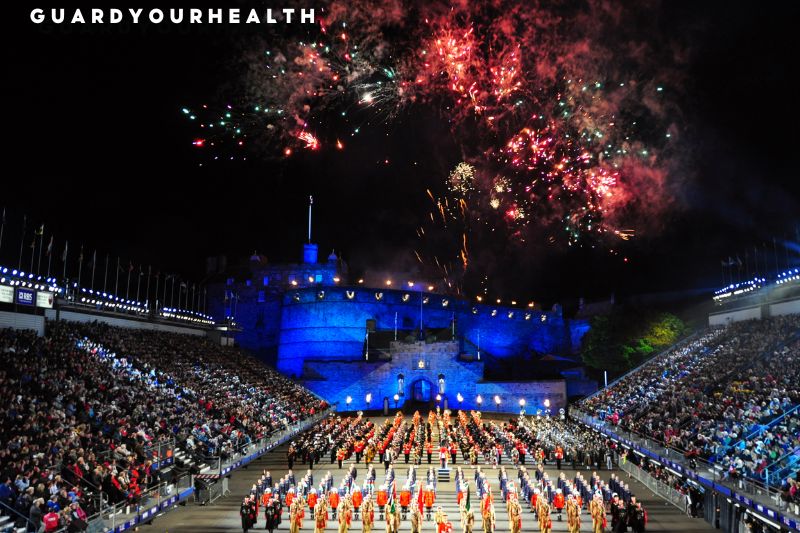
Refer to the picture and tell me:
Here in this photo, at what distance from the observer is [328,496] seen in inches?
886

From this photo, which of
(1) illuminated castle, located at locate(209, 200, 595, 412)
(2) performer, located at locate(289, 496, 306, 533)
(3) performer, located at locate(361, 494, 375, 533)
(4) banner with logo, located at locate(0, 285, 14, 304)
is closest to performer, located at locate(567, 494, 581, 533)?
(3) performer, located at locate(361, 494, 375, 533)

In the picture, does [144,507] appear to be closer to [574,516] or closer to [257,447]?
[257,447]

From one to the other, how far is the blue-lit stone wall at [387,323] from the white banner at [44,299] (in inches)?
1388

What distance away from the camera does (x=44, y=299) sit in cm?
3541

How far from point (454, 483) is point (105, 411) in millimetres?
15054

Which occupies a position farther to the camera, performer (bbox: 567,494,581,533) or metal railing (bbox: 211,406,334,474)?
metal railing (bbox: 211,406,334,474)

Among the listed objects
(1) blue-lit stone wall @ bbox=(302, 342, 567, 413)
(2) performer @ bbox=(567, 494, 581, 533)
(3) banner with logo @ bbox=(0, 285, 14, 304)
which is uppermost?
(3) banner with logo @ bbox=(0, 285, 14, 304)

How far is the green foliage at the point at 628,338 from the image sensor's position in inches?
2298

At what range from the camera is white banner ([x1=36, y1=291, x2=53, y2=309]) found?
3478 centimetres

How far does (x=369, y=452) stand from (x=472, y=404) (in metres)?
29.5

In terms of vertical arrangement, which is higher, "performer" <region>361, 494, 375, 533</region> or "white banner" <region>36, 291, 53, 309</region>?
"white banner" <region>36, 291, 53, 309</region>

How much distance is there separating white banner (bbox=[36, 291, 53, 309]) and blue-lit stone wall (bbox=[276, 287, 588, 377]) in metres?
35.3

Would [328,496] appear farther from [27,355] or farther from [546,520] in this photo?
[27,355]

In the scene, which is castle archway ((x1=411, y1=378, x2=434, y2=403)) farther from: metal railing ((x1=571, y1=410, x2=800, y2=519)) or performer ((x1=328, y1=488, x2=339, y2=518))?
performer ((x1=328, y1=488, x2=339, y2=518))
